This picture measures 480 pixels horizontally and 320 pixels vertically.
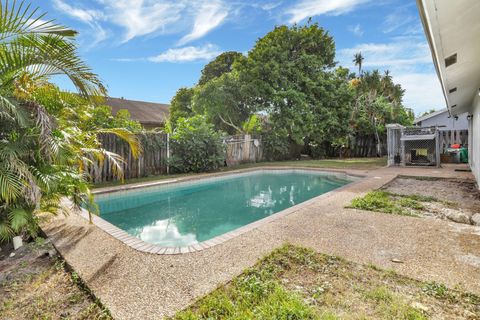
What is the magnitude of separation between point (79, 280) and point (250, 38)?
62.8 feet

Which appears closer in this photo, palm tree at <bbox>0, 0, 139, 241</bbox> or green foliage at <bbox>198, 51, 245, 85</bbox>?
palm tree at <bbox>0, 0, 139, 241</bbox>

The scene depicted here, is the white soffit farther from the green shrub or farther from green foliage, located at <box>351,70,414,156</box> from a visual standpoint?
green foliage, located at <box>351,70,414,156</box>

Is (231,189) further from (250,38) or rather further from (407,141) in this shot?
(250,38)

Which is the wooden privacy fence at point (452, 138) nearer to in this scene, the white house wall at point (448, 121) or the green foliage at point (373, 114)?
the white house wall at point (448, 121)

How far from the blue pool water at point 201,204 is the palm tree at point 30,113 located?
2193 mm

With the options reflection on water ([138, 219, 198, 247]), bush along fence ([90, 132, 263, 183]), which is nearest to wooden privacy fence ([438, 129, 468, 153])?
bush along fence ([90, 132, 263, 183])

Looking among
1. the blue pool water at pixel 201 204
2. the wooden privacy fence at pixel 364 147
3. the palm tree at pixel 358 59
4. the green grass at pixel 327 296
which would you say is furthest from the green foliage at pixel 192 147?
the palm tree at pixel 358 59

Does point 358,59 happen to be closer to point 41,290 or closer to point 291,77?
point 291,77

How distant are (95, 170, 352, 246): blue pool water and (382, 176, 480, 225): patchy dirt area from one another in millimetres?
2460

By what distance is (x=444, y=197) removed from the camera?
6.45 meters

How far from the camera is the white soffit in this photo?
299 cm

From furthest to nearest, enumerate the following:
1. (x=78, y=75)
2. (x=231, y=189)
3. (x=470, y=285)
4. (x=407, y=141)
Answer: (x=407, y=141), (x=231, y=189), (x=78, y=75), (x=470, y=285)

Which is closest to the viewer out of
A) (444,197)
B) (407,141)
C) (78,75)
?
(78,75)

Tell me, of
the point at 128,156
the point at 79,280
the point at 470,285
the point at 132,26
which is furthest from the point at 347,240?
the point at 132,26
